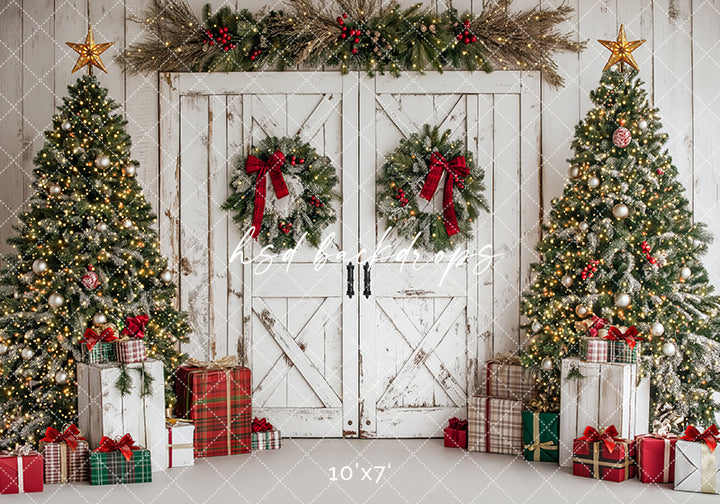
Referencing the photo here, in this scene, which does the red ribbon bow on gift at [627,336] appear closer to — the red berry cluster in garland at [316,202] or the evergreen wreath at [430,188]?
the evergreen wreath at [430,188]

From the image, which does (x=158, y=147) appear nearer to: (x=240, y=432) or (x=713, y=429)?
(x=240, y=432)

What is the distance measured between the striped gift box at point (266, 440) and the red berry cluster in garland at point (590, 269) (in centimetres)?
212

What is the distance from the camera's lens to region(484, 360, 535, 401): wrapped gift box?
164 inches

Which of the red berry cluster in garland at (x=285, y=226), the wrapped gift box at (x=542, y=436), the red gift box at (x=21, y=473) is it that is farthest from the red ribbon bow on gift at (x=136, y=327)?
the wrapped gift box at (x=542, y=436)

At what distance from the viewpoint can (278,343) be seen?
450cm

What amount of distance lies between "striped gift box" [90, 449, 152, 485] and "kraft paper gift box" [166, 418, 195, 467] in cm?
29

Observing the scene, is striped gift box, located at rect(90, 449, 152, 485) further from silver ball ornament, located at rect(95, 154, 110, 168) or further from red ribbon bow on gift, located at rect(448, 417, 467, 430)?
red ribbon bow on gift, located at rect(448, 417, 467, 430)

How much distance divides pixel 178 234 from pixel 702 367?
3358mm

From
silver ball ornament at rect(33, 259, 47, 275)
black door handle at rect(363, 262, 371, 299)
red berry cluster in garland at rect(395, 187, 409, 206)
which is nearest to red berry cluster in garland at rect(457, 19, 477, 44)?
red berry cluster in garland at rect(395, 187, 409, 206)

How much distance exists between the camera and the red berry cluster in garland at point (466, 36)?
4312mm

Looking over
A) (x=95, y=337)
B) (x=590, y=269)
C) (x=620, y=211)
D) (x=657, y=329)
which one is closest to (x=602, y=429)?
(x=657, y=329)

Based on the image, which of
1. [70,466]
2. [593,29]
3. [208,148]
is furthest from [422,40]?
[70,466]

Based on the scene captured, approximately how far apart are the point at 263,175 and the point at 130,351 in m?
1.43

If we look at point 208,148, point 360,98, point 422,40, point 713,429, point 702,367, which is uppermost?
point 422,40
